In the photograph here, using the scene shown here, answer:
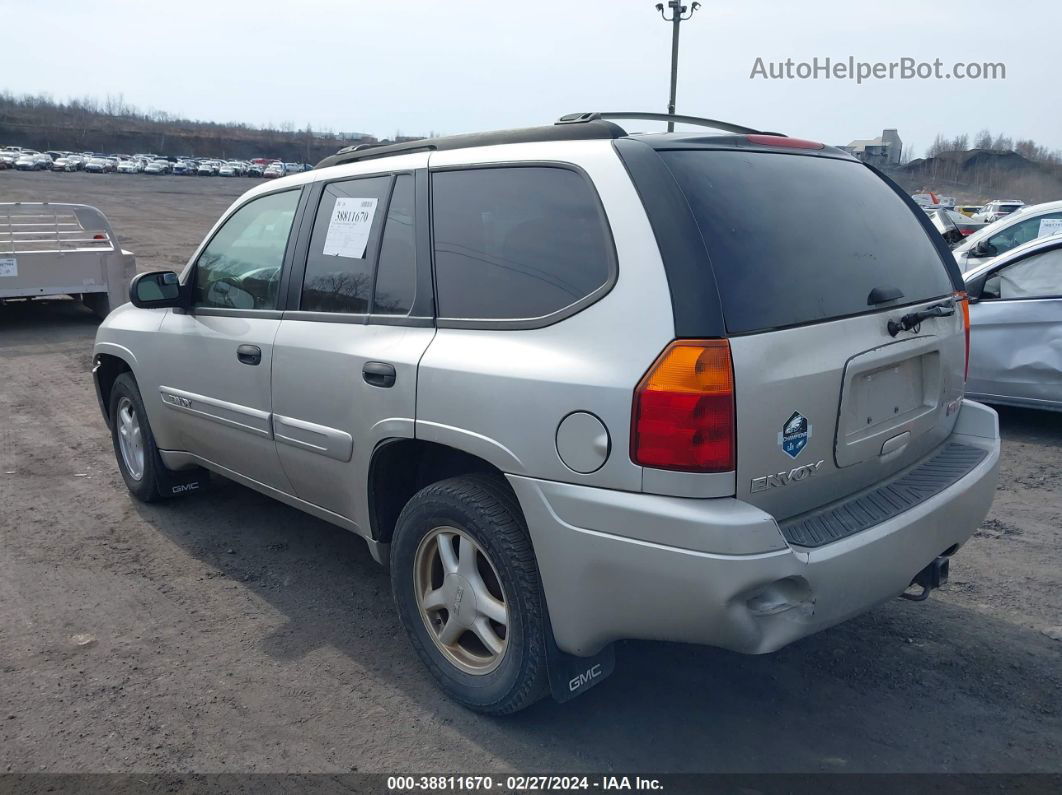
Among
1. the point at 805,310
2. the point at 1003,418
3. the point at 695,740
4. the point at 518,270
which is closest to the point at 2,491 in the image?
the point at 518,270

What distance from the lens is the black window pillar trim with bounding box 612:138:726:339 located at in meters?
2.48

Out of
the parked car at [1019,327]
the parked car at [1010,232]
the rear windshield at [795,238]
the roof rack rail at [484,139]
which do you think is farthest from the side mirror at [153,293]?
the parked car at [1010,232]

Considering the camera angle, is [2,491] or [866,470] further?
[2,491]

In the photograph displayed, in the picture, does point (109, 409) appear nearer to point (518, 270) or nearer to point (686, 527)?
point (518, 270)

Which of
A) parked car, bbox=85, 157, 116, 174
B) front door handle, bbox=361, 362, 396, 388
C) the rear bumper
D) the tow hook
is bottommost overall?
the tow hook

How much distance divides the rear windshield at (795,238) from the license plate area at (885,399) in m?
0.19

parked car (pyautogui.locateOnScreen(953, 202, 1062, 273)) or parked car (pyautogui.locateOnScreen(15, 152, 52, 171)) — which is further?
parked car (pyautogui.locateOnScreen(15, 152, 52, 171))

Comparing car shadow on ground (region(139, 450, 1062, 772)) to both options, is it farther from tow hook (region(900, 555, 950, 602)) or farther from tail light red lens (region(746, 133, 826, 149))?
tail light red lens (region(746, 133, 826, 149))

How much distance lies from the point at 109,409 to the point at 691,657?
Result: 157 inches

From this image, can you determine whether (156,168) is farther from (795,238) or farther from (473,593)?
(795,238)

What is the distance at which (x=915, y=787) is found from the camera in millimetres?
2707

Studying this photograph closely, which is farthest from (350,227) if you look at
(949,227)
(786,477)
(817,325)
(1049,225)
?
(949,227)

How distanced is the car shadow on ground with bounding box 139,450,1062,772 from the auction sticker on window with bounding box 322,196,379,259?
5.18ft

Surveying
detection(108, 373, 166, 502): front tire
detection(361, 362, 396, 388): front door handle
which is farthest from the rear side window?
detection(108, 373, 166, 502): front tire
